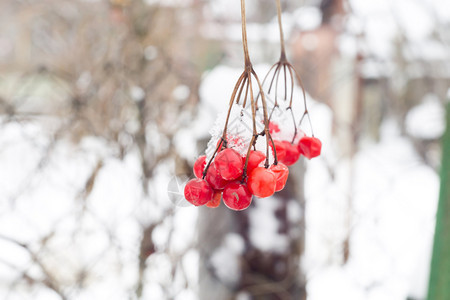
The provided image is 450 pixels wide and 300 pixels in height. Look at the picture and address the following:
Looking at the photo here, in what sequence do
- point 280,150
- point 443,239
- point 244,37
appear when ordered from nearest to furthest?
1. point 244,37
2. point 280,150
3. point 443,239

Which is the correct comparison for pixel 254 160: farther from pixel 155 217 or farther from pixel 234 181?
pixel 155 217

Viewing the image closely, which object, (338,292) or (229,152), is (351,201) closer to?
(338,292)

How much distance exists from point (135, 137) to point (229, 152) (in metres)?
0.70

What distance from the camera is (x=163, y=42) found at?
0.98 metres

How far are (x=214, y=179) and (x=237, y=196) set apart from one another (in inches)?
1.0

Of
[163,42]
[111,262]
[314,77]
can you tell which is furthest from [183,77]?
[111,262]

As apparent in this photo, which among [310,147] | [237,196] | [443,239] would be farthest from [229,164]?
[443,239]

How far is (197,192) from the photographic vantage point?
0.29m

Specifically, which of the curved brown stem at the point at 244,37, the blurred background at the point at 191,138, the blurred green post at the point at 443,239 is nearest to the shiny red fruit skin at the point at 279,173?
the curved brown stem at the point at 244,37

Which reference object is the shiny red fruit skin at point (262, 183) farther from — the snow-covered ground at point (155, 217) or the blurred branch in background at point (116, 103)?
the blurred branch in background at point (116, 103)

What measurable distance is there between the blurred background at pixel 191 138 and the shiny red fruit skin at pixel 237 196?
0.45 metres

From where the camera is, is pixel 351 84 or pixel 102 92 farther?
pixel 351 84

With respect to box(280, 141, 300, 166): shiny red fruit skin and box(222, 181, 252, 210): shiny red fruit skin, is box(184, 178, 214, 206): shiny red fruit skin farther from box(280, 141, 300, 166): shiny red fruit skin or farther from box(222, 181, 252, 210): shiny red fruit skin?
box(280, 141, 300, 166): shiny red fruit skin

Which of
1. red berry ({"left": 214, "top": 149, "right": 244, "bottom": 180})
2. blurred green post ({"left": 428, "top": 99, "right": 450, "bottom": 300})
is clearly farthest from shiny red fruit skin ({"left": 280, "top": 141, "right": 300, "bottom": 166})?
blurred green post ({"left": 428, "top": 99, "right": 450, "bottom": 300})
